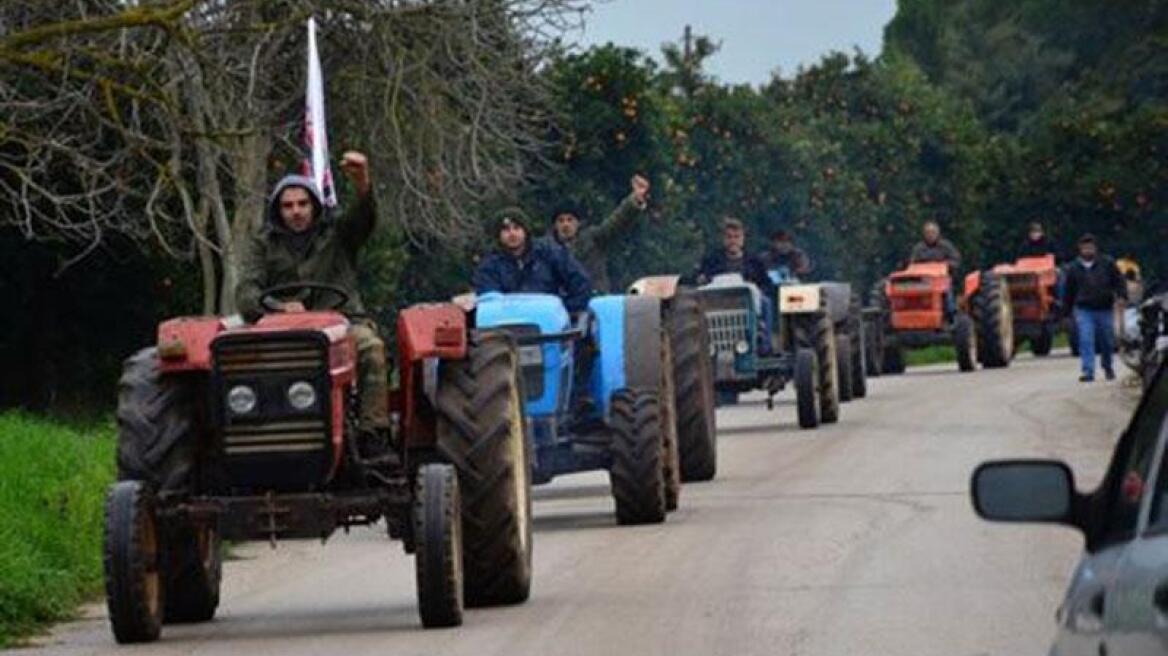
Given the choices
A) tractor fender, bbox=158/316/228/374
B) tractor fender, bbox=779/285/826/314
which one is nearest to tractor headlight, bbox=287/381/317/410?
tractor fender, bbox=158/316/228/374

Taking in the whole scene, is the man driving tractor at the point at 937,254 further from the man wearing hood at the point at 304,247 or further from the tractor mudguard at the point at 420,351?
the tractor mudguard at the point at 420,351

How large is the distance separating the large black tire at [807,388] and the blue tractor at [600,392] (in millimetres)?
10366

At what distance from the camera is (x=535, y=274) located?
22156mm

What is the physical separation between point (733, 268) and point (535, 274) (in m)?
11.3

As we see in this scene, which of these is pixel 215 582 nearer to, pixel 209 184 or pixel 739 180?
pixel 209 184

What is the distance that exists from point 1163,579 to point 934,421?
87.3 feet

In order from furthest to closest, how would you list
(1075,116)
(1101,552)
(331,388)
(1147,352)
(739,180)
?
(1075,116)
(739,180)
(1147,352)
(331,388)
(1101,552)

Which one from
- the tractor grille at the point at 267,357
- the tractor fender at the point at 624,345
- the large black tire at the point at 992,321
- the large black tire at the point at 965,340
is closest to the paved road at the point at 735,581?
the tractor fender at the point at 624,345

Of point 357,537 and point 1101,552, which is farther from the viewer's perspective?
point 357,537

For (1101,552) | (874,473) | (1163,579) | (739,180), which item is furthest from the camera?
(739,180)

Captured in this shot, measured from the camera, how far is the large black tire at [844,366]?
37938 millimetres

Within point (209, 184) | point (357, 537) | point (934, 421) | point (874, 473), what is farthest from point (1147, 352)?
point (357, 537)

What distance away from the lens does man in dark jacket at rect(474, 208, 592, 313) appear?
22156 millimetres

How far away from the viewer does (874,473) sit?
25.5m
